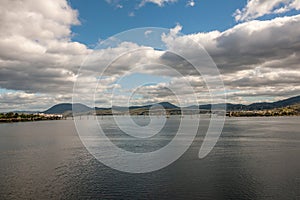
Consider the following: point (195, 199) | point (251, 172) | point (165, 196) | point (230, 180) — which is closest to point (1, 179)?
point (165, 196)

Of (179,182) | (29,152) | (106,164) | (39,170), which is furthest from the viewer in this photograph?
(29,152)

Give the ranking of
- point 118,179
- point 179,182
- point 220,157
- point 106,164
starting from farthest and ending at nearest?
point 220,157 < point 106,164 < point 118,179 < point 179,182

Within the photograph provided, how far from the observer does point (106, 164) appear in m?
59.1

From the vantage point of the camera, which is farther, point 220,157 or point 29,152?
point 29,152

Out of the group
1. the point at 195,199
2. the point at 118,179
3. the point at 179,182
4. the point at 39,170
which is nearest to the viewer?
the point at 195,199

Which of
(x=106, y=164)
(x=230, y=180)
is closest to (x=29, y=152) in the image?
(x=106, y=164)

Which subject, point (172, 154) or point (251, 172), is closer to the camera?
point (251, 172)

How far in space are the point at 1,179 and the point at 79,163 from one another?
16.1 meters

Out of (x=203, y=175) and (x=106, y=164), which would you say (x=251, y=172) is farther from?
(x=106, y=164)

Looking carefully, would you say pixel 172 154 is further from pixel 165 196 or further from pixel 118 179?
pixel 165 196

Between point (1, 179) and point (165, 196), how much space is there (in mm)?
29797

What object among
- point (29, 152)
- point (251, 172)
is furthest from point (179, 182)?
point (29, 152)

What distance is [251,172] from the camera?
49125mm

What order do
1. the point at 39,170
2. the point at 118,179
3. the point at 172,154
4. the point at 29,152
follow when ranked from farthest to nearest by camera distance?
the point at 29,152, the point at 172,154, the point at 39,170, the point at 118,179
